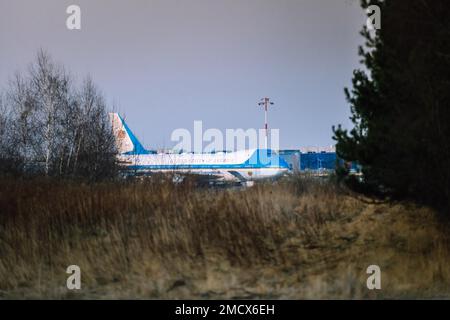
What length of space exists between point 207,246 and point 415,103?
11.6 feet

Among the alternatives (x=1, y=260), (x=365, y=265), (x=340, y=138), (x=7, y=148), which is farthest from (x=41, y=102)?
(x=365, y=265)

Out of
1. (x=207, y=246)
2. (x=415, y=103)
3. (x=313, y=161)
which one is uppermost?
(x=313, y=161)

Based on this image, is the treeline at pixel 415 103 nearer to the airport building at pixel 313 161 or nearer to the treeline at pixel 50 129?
the airport building at pixel 313 161

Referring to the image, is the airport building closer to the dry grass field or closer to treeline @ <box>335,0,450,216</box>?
the dry grass field

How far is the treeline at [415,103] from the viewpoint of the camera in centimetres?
527

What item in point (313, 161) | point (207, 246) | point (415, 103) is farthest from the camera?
point (313, 161)

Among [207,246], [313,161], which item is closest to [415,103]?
[207,246]

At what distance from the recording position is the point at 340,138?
729 cm

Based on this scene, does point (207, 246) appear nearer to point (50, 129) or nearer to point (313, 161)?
point (50, 129)

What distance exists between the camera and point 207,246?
6590mm

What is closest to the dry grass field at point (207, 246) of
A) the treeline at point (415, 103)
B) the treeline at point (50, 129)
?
the treeline at point (415, 103)

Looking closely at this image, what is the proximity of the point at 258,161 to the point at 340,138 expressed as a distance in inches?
1003

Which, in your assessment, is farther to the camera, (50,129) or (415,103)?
(50,129)
